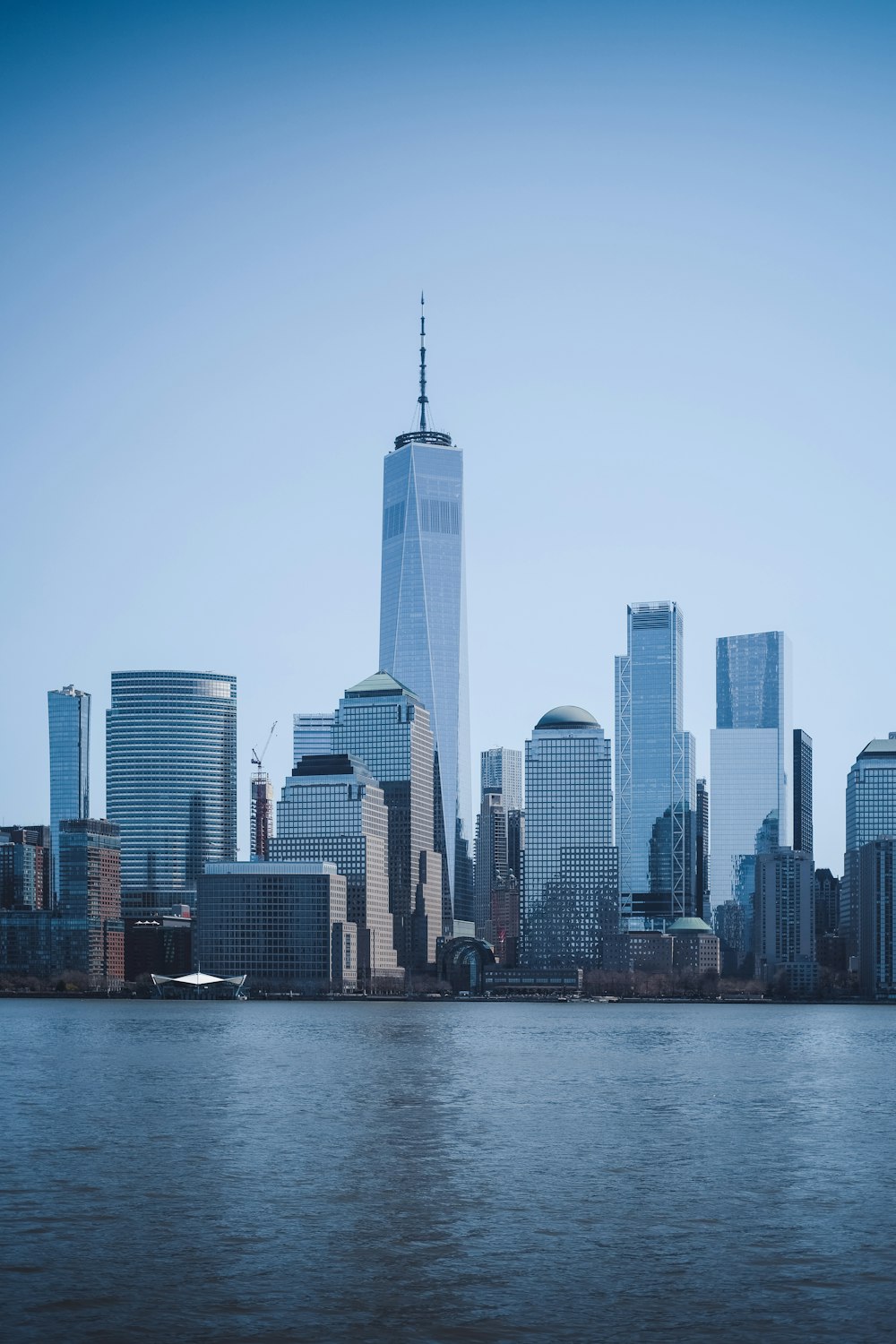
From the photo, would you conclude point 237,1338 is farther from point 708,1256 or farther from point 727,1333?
point 708,1256

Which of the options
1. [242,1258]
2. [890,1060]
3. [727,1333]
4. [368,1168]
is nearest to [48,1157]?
[368,1168]

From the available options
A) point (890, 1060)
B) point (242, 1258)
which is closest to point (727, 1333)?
point (242, 1258)

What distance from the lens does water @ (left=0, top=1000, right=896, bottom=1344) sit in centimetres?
4438

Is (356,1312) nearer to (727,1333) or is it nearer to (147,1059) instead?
(727,1333)

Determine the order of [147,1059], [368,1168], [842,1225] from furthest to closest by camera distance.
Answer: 1. [147,1059]
2. [368,1168]
3. [842,1225]

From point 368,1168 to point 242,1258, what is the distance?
61.8ft

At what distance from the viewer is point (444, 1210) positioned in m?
59.2

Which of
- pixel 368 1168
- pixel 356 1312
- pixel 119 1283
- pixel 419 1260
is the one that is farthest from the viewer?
pixel 368 1168

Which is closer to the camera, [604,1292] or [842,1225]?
[604,1292]

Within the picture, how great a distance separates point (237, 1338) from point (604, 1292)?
10.4 metres

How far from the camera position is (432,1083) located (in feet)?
371

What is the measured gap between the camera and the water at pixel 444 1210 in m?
44.4

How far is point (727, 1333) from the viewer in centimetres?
4250

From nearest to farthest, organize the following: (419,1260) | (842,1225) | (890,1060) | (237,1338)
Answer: (237,1338) < (419,1260) < (842,1225) < (890,1060)
